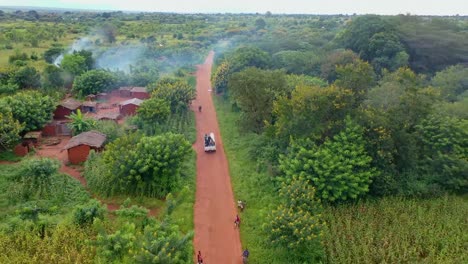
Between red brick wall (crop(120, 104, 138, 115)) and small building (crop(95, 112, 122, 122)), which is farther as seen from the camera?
red brick wall (crop(120, 104, 138, 115))

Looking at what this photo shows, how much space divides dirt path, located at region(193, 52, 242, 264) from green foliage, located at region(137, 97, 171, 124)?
344 cm


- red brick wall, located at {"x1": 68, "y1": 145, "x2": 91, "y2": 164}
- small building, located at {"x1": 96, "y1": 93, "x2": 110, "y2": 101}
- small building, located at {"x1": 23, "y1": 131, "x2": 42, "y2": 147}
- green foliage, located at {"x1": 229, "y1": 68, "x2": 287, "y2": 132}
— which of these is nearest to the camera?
red brick wall, located at {"x1": 68, "y1": 145, "x2": 91, "y2": 164}

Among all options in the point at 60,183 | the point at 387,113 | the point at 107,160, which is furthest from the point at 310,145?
the point at 60,183

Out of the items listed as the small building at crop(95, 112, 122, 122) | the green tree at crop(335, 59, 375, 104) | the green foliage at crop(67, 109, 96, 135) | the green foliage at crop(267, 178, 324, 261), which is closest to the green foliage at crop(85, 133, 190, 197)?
the green foliage at crop(267, 178, 324, 261)

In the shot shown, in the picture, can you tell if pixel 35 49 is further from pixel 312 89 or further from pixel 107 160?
pixel 312 89

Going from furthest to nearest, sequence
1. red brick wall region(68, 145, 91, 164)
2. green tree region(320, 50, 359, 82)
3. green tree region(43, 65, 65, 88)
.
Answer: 1. green tree region(43, 65, 65, 88)
2. green tree region(320, 50, 359, 82)
3. red brick wall region(68, 145, 91, 164)

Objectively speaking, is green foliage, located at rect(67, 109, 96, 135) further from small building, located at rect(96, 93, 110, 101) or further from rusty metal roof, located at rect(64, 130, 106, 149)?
small building, located at rect(96, 93, 110, 101)

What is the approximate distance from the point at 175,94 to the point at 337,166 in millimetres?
19654

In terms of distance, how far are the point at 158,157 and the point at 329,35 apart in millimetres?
50491

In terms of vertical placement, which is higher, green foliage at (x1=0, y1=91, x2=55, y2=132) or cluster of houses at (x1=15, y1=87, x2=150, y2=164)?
green foliage at (x1=0, y1=91, x2=55, y2=132)

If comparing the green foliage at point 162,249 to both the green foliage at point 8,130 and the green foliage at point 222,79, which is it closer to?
the green foliage at point 8,130

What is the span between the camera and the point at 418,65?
153 feet

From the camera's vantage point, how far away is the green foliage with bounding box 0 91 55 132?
97.6ft

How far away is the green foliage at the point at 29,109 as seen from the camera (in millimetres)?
29734
